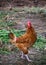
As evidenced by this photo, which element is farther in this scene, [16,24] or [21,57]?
[16,24]

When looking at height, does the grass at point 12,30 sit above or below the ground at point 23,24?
above

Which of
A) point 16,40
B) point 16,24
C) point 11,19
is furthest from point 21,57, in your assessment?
point 11,19

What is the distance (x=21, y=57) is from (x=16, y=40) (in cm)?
41

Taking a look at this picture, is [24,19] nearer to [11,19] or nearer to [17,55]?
[11,19]

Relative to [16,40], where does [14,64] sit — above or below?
below

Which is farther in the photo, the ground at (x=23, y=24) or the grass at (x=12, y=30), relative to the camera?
the grass at (x=12, y=30)

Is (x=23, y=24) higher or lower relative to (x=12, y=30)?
lower

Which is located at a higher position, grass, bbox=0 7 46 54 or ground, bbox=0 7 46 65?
grass, bbox=0 7 46 54

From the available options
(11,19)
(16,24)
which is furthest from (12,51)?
(11,19)

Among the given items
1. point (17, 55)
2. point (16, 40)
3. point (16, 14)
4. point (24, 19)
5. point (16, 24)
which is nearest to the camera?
point (16, 40)

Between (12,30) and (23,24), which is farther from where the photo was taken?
(23,24)

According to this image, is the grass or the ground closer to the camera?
the ground

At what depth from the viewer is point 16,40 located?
4.13 meters

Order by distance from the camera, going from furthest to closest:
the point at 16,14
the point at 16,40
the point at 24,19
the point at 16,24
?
1. the point at 16,14
2. the point at 24,19
3. the point at 16,24
4. the point at 16,40
